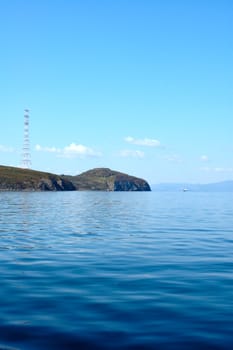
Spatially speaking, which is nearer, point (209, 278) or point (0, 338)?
point (0, 338)

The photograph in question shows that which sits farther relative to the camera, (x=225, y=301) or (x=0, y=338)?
(x=225, y=301)

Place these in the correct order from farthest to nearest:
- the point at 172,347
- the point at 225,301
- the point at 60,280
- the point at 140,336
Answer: the point at 60,280, the point at 225,301, the point at 140,336, the point at 172,347

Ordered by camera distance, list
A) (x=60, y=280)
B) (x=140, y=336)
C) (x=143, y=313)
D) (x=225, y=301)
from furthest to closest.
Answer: (x=60, y=280) → (x=225, y=301) → (x=143, y=313) → (x=140, y=336)

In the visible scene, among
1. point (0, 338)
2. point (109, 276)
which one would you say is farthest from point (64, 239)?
point (0, 338)

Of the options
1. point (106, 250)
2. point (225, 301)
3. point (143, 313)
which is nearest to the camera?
point (143, 313)

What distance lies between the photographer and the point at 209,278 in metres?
21.2

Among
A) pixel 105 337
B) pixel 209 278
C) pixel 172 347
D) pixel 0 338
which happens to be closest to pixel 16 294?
pixel 0 338

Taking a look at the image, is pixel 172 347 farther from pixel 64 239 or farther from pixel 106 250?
pixel 64 239

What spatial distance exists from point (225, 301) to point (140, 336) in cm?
558

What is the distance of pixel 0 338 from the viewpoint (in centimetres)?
1210

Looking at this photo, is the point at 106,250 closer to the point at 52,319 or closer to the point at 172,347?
the point at 52,319

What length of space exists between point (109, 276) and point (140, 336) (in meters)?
8.86

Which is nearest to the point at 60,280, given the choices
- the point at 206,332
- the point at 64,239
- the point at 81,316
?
the point at 81,316

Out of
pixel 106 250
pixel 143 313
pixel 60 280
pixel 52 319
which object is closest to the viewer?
pixel 52 319
